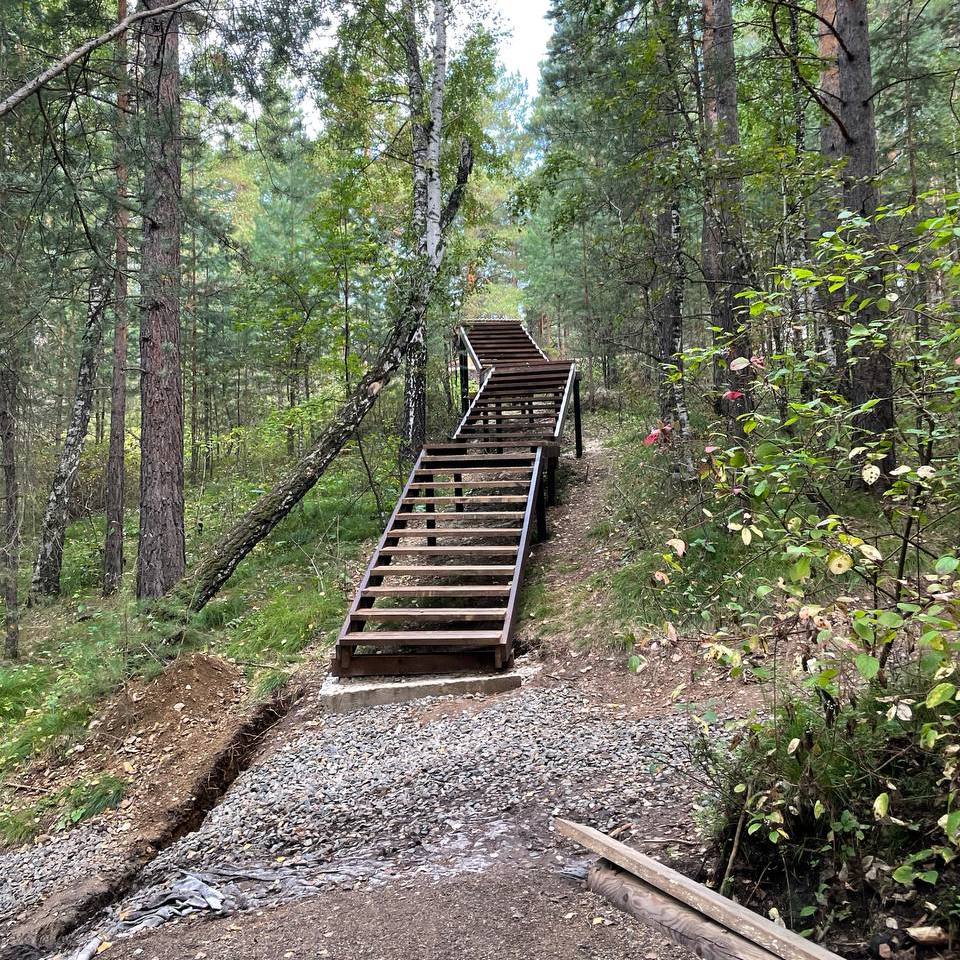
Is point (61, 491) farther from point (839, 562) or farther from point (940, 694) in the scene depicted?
point (940, 694)

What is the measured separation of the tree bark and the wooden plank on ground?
558 cm

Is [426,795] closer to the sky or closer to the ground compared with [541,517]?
closer to the ground

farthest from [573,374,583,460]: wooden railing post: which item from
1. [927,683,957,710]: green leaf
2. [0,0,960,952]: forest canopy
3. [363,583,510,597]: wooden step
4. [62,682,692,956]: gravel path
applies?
[927,683,957,710]: green leaf

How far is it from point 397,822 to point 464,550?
298 cm

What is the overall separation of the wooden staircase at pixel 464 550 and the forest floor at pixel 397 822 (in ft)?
1.54

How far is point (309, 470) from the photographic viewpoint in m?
8.09

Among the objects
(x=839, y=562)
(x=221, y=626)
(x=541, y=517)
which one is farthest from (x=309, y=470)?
(x=839, y=562)

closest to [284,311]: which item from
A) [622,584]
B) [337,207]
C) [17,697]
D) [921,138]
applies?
[337,207]

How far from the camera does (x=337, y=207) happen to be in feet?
34.3

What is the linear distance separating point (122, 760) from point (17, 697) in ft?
9.19

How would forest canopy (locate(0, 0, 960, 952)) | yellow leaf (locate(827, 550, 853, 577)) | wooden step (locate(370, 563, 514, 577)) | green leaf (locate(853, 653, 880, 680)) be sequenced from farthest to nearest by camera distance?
wooden step (locate(370, 563, 514, 577)), forest canopy (locate(0, 0, 960, 952)), yellow leaf (locate(827, 550, 853, 577)), green leaf (locate(853, 653, 880, 680))

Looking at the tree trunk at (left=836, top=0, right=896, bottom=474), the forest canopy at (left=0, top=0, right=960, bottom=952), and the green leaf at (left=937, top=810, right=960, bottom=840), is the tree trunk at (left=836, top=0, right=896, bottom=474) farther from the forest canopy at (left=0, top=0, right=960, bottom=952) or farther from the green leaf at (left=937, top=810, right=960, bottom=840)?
the green leaf at (left=937, top=810, right=960, bottom=840)

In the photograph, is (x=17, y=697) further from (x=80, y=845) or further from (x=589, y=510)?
(x=589, y=510)

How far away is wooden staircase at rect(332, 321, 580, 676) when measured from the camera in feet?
18.1
